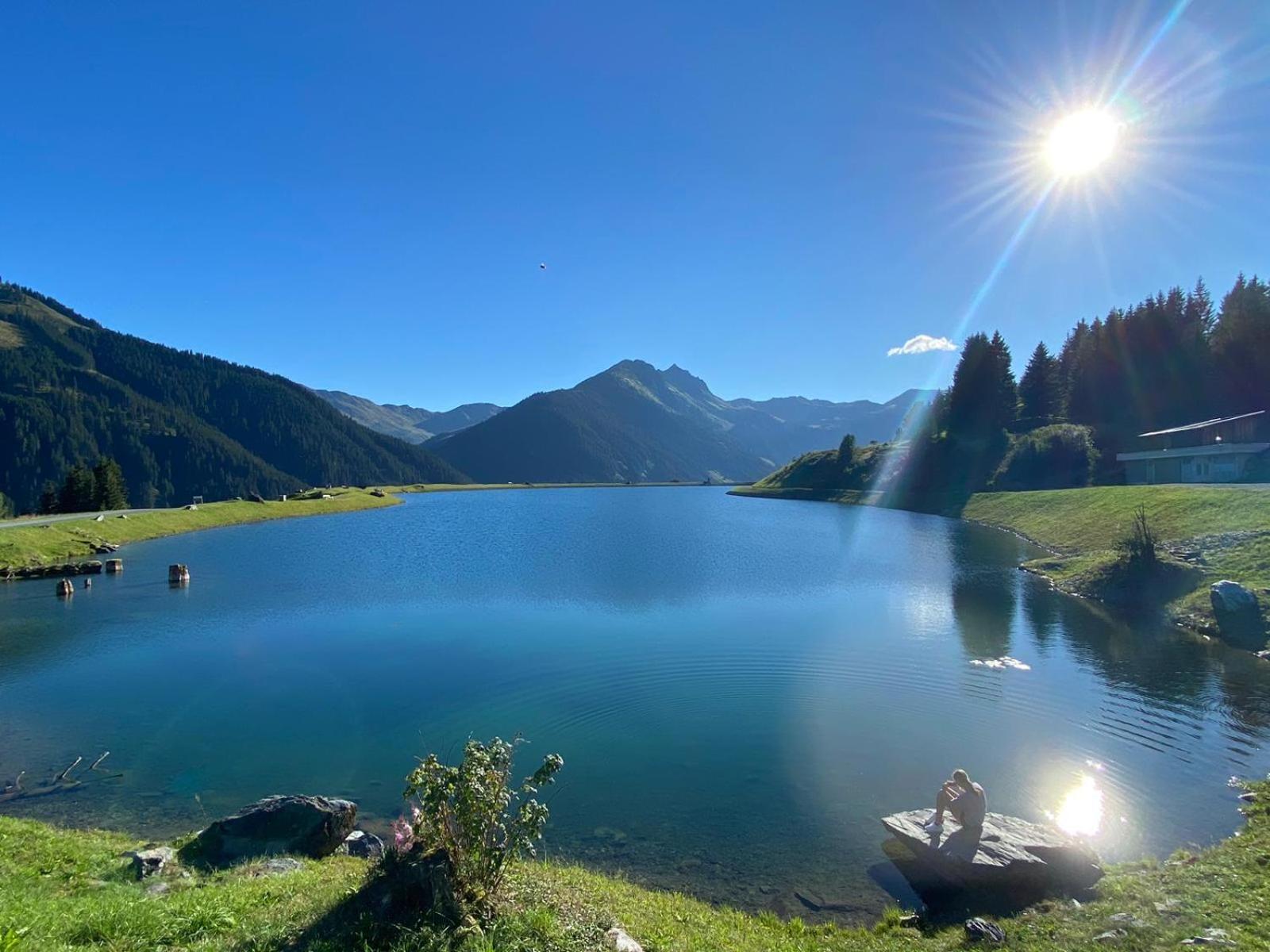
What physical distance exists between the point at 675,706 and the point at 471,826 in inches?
595

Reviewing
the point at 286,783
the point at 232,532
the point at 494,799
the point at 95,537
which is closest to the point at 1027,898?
the point at 494,799

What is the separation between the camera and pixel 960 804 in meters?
13.1

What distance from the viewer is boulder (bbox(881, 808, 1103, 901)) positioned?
38.7ft

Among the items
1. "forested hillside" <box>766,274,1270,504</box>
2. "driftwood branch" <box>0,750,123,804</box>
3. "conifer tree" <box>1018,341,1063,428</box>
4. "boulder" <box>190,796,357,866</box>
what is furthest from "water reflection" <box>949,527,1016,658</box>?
A: "conifer tree" <box>1018,341,1063,428</box>

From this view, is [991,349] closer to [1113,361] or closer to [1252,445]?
[1113,361]

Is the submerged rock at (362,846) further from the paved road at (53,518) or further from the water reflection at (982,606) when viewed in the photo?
the paved road at (53,518)

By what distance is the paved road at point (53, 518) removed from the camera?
6148 centimetres

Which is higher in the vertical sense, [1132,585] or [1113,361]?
[1113,361]

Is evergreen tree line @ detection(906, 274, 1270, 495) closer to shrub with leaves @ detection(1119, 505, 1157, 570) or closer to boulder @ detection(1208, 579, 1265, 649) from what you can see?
shrub with leaves @ detection(1119, 505, 1157, 570)

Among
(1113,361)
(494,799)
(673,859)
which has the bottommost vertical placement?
(673,859)

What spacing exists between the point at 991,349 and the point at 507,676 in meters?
129

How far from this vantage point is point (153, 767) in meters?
17.7

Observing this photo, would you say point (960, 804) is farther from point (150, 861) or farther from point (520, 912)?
point (150, 861)

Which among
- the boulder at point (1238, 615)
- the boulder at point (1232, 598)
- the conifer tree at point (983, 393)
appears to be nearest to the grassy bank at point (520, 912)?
the boulder at point (1238, 615)
